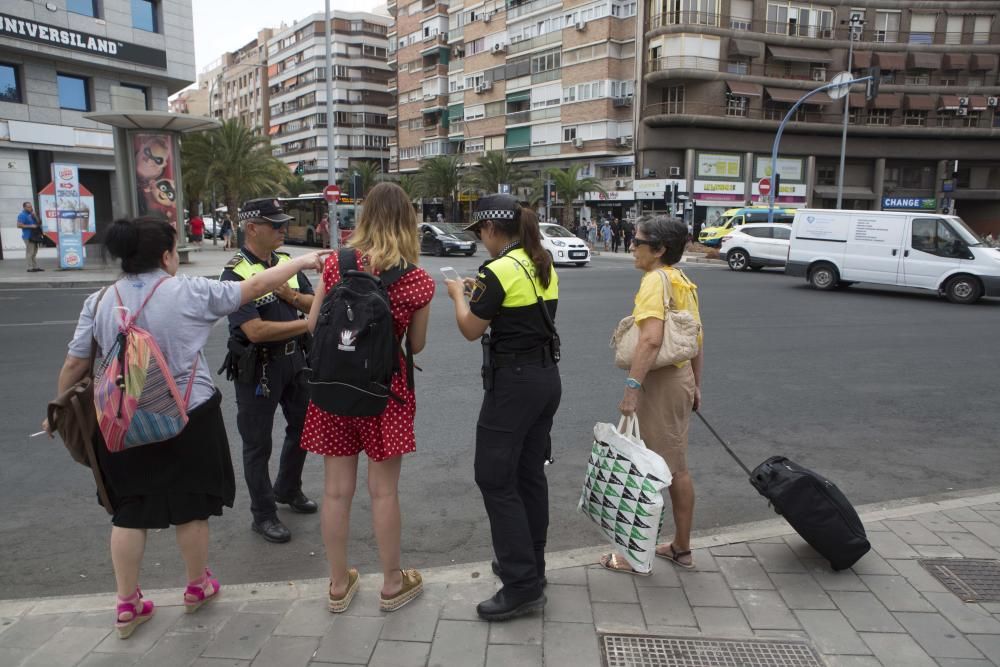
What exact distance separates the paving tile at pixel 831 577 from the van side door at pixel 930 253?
538 inches

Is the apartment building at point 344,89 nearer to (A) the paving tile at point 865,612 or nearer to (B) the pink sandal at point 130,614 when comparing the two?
(B) the pink sandal at point 130,614

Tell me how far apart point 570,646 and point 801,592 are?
1178mm

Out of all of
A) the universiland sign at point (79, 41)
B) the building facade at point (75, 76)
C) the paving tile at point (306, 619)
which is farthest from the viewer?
the building facade at point (75, 76)

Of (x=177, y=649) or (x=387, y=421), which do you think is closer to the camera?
(x=177, y=649)

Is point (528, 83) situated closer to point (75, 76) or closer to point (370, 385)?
point (75, 76)

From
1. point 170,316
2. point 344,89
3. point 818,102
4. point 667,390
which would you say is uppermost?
point 344,89

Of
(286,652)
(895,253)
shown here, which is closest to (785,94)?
(895,253)

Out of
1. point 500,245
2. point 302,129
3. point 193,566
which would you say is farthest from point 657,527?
point 302,129

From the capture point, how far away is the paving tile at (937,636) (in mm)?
2754

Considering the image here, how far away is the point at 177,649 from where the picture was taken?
2770 mm

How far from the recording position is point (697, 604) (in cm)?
314

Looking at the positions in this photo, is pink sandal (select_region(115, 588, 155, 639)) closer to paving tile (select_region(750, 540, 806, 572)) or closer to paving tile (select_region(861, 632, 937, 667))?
paving tile (select_region(750, 540, 806, 572))

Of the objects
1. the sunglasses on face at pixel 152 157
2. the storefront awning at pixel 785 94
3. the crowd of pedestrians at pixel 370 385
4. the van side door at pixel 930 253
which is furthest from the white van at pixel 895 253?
the storefront awning at pixel 785 94

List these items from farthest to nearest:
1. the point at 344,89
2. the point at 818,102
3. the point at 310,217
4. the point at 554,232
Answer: the point at 344,89 < the point at 818,102 < the point at 310,217 < the point at 554,232
